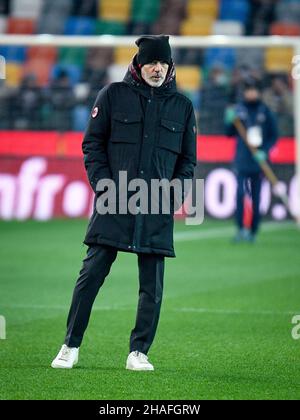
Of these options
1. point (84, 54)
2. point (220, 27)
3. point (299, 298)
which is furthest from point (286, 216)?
point (299, 298)

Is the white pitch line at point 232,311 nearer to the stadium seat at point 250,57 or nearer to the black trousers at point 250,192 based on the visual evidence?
the black trousers at point 250,192

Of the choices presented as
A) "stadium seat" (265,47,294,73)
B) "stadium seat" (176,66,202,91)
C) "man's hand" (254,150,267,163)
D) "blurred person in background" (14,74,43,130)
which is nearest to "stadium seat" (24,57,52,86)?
"blurred person in background" (14,74,43,130)

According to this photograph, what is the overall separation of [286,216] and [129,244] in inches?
476

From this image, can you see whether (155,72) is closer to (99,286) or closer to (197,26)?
(99,286)

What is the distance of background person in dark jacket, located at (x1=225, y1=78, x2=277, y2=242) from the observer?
709 inches

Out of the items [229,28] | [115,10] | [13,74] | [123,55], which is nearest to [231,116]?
[123,55]

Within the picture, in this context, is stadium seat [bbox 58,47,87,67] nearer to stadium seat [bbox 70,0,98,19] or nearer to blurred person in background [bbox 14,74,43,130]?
blurred person in background [bbox 14,74,43,130]

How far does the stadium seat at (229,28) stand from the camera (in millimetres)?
24302

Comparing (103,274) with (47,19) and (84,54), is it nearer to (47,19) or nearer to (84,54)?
(84,54)

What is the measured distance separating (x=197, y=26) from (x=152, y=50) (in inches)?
677

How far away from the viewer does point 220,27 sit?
969 inches

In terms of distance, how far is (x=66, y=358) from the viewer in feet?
27.0

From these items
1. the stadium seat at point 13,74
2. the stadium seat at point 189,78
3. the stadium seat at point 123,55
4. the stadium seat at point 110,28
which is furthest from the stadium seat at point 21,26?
the stadium seat at point 189,78

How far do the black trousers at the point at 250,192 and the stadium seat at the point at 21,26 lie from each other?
8713mm
